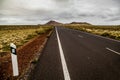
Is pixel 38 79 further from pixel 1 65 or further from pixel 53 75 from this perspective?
pixel 1 65

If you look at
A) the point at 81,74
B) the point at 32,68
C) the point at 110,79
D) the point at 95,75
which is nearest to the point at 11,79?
the point at 32,68

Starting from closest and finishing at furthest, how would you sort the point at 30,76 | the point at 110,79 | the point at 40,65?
the point at 110,79 < the point at 30,76 < the point at 40,65

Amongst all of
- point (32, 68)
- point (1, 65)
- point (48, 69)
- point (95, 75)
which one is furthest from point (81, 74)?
point (1, 65)

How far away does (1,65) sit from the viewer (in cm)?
770

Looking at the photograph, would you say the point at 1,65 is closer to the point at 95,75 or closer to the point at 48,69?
the point at 48,69

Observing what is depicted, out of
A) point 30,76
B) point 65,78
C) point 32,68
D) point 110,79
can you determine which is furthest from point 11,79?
point 110,79

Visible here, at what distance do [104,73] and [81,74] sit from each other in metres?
0.85

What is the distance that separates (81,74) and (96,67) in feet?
4.01

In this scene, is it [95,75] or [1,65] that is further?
[1,65]

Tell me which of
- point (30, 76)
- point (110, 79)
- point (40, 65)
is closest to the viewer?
point (110, 79)

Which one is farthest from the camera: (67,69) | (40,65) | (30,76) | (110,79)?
(40,65)

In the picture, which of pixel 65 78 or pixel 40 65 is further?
pixel 40 65

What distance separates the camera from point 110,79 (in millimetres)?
5531

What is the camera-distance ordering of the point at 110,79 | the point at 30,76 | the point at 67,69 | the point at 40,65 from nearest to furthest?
the point at 110,79, the point at 30,76, the point at 67,69, the point at 40,65
